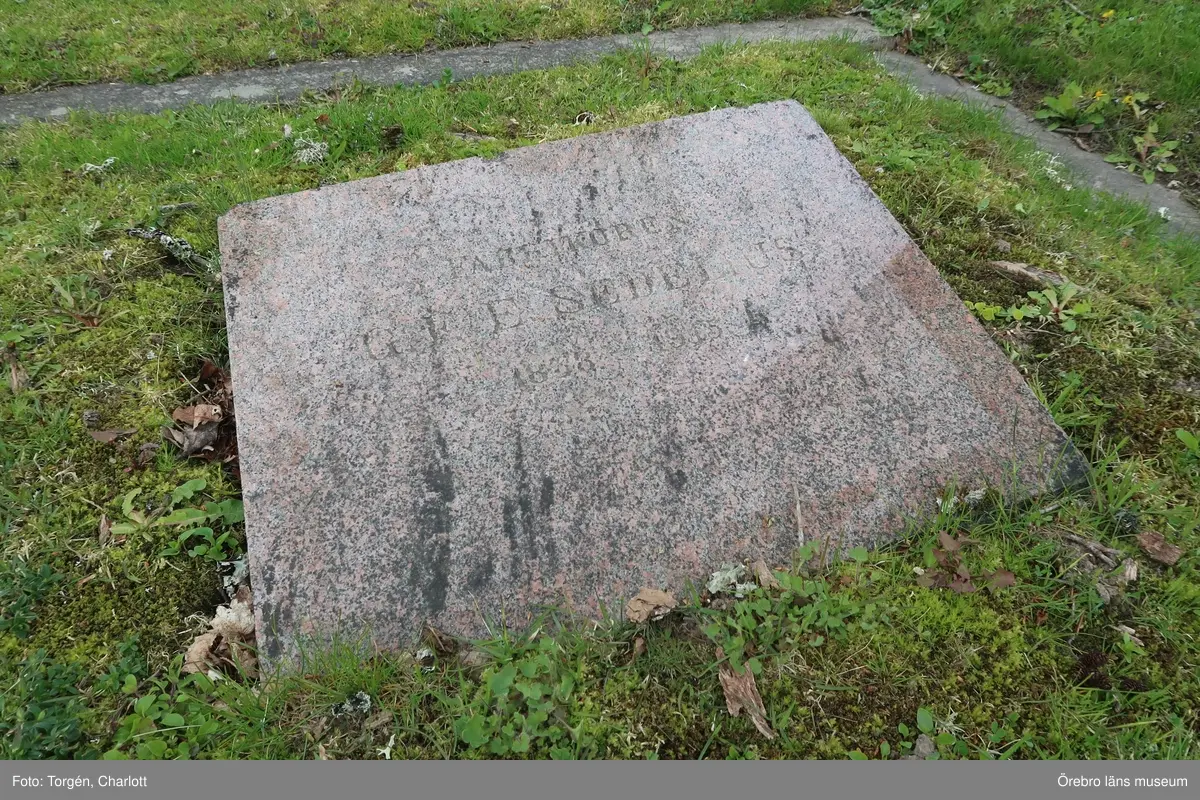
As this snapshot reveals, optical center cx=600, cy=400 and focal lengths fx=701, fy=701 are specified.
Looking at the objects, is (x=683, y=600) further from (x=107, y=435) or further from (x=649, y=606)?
(x=107, y=435)

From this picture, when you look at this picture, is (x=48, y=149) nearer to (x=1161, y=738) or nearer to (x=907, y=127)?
(x=907, y=127)

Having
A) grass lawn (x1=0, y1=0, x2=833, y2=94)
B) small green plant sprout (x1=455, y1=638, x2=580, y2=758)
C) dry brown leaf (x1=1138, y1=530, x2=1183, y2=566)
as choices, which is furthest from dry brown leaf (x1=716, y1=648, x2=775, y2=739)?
grass lawn (x1=0, y1=0, x2=833, y2=94)

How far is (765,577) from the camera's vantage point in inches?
71.2

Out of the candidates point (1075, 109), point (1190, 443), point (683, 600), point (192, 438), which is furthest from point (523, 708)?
point (1075, 109)

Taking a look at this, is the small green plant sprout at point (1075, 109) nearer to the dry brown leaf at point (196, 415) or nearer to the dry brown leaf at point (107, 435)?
the dry brown leaf at point (196, 415)

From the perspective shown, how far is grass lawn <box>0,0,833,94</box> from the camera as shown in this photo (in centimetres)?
389

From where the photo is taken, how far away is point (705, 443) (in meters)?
1.98

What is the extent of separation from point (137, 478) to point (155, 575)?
35 centimetres

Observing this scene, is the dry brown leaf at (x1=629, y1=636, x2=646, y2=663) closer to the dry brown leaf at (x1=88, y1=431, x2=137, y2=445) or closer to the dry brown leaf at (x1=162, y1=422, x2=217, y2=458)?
the dry brown leaf at (x1=162, y1=422, x2=217, y2=458)

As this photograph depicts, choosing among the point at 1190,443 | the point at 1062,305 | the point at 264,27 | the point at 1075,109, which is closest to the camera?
the point at 1190,443

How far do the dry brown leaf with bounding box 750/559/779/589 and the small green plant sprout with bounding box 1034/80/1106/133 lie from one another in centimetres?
319

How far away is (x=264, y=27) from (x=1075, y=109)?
450cm

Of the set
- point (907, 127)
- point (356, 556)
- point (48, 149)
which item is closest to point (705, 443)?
point (356, 556)

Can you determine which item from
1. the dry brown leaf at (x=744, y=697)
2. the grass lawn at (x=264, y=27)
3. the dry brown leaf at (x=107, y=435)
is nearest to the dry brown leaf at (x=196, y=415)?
the dry brown leaf at (x=107, y=435)
